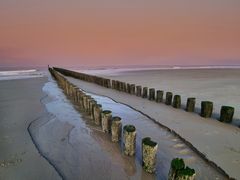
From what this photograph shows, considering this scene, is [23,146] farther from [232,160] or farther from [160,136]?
[232,160]

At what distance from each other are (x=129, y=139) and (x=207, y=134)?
2.38 metres

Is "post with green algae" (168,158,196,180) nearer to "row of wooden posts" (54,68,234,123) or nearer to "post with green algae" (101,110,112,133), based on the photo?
"post with green algae" (101,110,112,133)

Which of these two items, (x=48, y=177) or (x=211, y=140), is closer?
(x=48, y=177)

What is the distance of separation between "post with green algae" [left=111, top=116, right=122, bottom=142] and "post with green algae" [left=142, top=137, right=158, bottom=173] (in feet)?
3.74

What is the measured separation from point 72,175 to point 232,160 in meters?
3.00

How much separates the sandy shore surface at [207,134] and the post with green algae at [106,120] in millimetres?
1760

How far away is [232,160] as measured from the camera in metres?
3.76

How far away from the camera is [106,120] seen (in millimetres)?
4926

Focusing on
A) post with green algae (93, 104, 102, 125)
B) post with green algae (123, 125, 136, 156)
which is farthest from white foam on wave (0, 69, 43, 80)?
post with green algae (123, 125, 136, 156)

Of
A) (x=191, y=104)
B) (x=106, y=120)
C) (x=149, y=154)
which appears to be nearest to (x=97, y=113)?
(x=106, y=120)

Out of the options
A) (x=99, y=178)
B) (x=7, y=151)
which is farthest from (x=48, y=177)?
(x=7, y=151)

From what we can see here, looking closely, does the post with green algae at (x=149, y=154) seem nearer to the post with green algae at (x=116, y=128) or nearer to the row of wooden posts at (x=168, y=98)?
the post with green algae at (x=116, y=128)

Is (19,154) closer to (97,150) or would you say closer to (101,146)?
(97,150)

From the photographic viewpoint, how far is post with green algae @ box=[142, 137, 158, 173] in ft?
10.6
